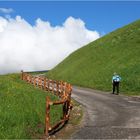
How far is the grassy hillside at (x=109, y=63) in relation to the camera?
55.9 metres

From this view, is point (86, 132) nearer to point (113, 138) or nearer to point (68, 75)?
point (113, 138)

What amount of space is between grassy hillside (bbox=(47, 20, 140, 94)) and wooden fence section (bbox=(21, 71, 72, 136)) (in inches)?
389

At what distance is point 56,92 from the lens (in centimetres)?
3784

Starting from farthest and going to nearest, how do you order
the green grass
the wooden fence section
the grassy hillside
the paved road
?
the grassy hillside < the wooden fence section < the paved road < the green grass

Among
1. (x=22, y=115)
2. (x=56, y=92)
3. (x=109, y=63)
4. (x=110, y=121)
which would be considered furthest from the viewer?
(x=109, y=63)

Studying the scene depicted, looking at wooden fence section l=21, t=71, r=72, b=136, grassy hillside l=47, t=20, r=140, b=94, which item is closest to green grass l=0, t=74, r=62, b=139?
wooden fence section l=21, t=71, r=72, b=136

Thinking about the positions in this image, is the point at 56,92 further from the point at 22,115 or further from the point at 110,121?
the point at 22,115

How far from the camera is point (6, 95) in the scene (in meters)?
25.5

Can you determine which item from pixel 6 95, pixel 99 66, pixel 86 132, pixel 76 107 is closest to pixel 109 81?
pixel 99 66

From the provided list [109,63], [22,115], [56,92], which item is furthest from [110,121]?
[109,63]

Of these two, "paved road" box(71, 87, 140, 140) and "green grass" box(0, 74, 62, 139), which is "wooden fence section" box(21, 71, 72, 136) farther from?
"paved road" box(71, 87, 140, 140)

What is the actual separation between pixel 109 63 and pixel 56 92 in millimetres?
32813

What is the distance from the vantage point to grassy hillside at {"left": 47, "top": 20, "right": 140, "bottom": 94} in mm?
55869

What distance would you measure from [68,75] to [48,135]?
54410 mm
